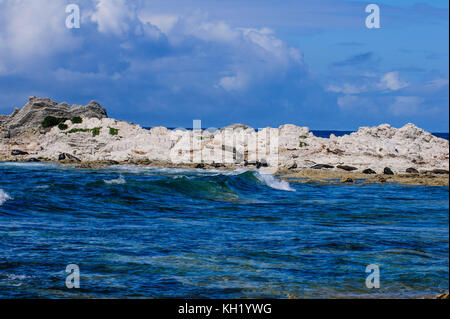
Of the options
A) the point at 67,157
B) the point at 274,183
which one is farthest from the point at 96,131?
the point at 274,183

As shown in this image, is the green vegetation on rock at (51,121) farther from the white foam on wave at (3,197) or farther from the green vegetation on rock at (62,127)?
the white foam on wave at (3,197)

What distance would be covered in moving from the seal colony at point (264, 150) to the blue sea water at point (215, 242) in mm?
9543

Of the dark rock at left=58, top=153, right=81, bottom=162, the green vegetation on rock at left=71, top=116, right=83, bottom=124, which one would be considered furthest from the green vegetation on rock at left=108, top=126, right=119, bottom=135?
the green vegetation on rock at left=71, top=116, right=83, bottom=124

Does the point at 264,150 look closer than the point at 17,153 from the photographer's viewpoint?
Yes

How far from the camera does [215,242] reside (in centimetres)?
1291

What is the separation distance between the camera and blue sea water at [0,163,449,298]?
30.4 feet

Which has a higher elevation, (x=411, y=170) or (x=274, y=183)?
(x=411, y=170)

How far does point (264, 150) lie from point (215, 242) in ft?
89.9

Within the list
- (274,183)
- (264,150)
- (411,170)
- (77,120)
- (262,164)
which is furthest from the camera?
(77,120)

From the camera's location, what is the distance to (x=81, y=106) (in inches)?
2347

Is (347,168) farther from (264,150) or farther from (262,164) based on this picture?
(264,150)

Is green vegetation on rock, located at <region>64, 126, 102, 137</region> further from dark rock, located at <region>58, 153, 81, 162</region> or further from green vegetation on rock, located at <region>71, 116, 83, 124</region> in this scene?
dark rock, located at <region>58, 153, 81, 162</region>
